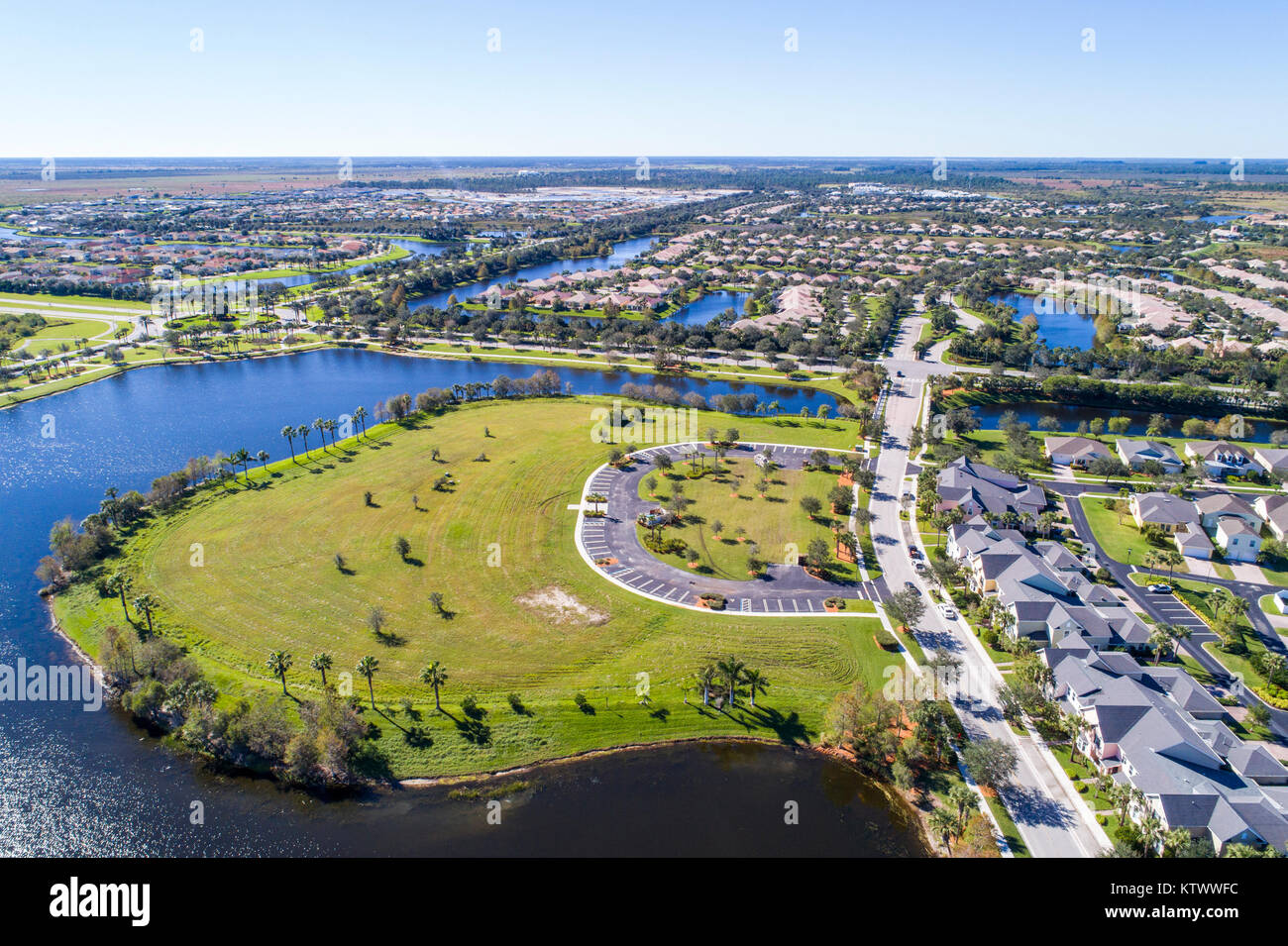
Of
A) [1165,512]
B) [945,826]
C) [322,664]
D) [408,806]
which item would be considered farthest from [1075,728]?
[322,664]

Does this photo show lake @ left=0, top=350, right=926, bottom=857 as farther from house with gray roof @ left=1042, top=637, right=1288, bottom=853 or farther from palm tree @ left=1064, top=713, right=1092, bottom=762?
house with gray roof @ left=1042, top=637, right=1288, bottom=853

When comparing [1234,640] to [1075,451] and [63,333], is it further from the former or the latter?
[63,333]

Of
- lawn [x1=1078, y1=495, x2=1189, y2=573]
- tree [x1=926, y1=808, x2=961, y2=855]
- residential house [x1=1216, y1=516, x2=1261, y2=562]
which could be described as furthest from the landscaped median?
tree [x1=926, y1=808, x2=961, y2=855]

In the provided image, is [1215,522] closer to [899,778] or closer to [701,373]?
[899,778]

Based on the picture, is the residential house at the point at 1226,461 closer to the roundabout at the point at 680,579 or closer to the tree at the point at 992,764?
the roundabout at the point at 680,579

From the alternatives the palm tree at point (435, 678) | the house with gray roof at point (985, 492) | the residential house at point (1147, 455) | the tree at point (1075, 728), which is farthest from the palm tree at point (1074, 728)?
the residential house at point (1147, 455)

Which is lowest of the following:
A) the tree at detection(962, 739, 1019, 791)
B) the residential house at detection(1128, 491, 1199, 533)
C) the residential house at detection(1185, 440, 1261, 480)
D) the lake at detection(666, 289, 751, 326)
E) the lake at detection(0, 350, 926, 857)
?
the lake at detection(0, 350, 926, 857)
